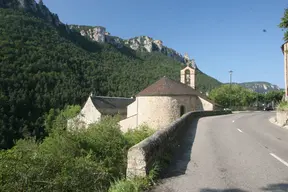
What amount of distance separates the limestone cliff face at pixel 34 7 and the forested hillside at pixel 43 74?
7.32 meters

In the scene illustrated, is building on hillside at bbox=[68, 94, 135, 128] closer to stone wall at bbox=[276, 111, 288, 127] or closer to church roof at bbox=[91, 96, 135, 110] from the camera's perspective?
church roof at bbox=[91, 96, 135, 110]

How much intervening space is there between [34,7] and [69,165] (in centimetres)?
14310


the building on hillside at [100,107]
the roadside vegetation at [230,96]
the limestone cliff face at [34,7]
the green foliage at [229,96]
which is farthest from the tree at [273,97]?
the limestone cliff face at [34,7]

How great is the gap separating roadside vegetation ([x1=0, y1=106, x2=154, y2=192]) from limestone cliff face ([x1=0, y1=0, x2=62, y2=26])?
127211mm

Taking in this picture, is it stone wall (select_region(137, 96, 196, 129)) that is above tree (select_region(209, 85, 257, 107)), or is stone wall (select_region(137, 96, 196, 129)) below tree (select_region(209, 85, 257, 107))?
below

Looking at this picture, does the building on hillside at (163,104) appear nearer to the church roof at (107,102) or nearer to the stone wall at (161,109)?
the stone wall at (161,109)

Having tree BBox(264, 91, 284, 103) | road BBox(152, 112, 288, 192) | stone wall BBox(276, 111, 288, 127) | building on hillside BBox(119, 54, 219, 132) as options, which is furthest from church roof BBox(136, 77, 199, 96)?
tree BBox(264, 91, 284, 103)

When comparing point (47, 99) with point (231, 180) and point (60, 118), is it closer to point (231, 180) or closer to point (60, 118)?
point (60, 118)

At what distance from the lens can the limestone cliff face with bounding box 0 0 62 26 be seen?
387 feet

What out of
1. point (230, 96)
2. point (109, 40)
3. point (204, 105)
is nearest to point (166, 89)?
point (204, 105)

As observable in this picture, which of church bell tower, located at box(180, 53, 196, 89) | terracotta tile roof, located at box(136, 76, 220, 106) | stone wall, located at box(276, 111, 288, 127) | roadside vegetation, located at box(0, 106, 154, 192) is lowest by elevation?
roadside vegetation, located at box(0, 106, 154, 192)

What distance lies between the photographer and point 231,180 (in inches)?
204

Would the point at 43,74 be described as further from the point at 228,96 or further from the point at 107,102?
the point at 228,96

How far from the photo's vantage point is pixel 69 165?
20.6 feet
